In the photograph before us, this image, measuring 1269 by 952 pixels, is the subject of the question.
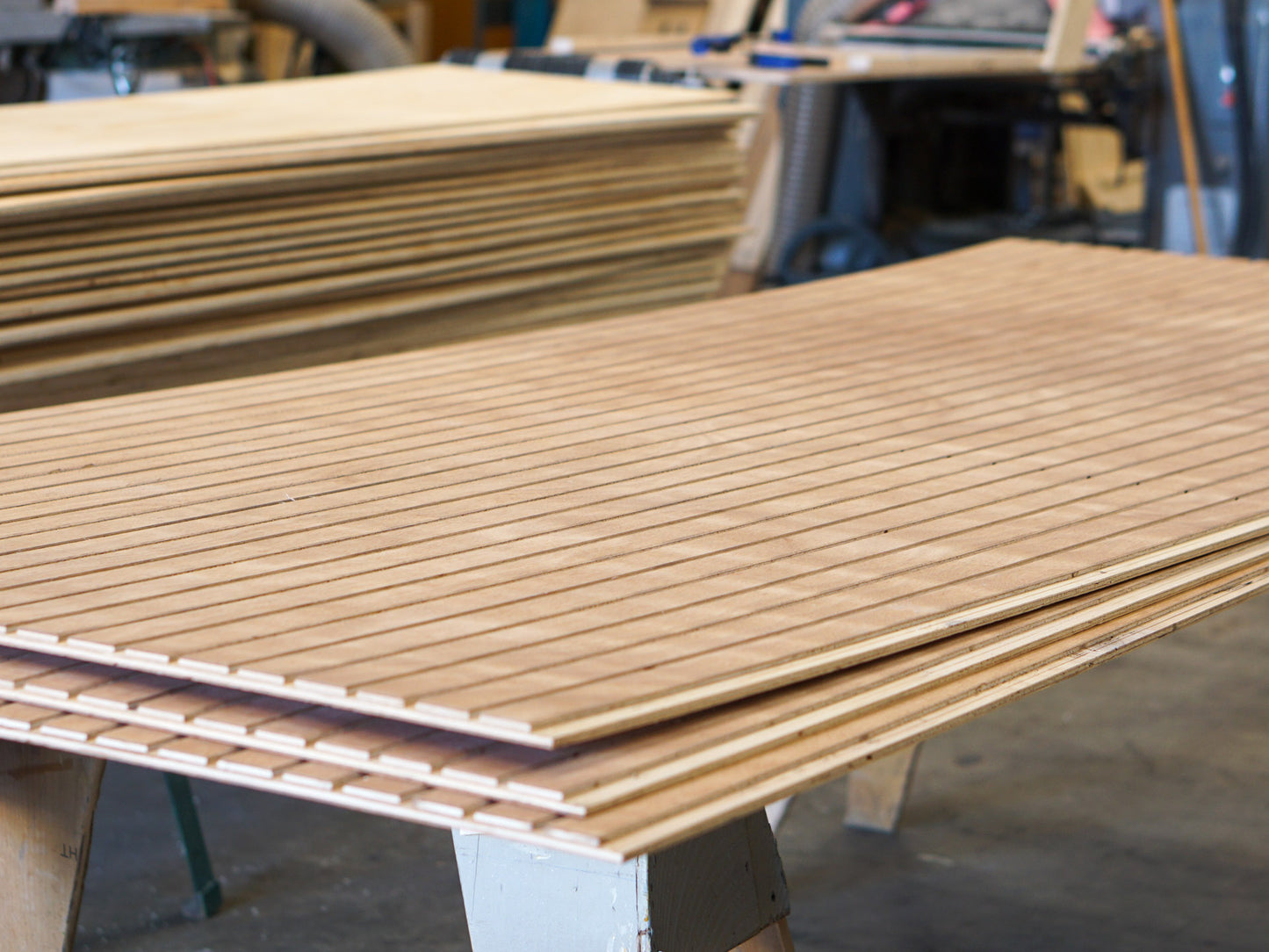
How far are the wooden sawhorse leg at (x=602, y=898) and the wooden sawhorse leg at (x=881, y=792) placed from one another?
1176mm

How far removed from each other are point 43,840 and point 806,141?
472cm

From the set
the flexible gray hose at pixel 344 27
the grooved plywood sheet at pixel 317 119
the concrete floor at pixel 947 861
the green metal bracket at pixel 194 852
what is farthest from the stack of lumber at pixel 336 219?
the flexible gray hose at pixel 344 27

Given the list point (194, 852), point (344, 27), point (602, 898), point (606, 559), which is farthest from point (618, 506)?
point (344, 27)

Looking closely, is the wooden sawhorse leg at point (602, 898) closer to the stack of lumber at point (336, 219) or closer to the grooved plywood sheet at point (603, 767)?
the grooved plywood sheet at point (603, 767)

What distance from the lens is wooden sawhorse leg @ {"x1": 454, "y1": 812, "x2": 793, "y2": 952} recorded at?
1.23 meters

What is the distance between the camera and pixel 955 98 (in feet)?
18.7

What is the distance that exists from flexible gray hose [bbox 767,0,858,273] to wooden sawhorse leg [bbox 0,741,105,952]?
4.59 m

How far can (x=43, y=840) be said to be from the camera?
1.59 m

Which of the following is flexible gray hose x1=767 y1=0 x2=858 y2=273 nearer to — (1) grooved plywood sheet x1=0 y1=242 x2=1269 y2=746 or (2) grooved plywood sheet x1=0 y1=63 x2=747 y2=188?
(2) grooved plywood sheet x1=0 y1=63 x2=747 y2=188

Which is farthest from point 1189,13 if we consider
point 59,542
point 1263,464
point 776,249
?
point 59,542

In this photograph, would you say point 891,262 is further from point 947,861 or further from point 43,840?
point 43,840

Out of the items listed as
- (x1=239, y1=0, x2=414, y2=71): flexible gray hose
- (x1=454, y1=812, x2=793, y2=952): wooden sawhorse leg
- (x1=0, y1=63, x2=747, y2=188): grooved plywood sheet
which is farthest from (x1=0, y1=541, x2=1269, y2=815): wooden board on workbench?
(x1=239, y1=0, x2=414, y2=71): flexible gray hose

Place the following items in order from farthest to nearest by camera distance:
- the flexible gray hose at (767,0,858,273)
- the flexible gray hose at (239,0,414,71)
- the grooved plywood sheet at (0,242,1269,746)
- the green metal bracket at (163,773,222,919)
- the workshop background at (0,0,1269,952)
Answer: the flexible gray hose at (239,0,414,71) < the flexible gray hose at (767,0,858,273) < the workshop background at (0,0,1269,952) < the green metal bracket at (163,773,222,919) < the grooved plywood sheet at (0,242,1269,746)

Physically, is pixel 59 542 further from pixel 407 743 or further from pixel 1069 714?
pixel 1069 714
